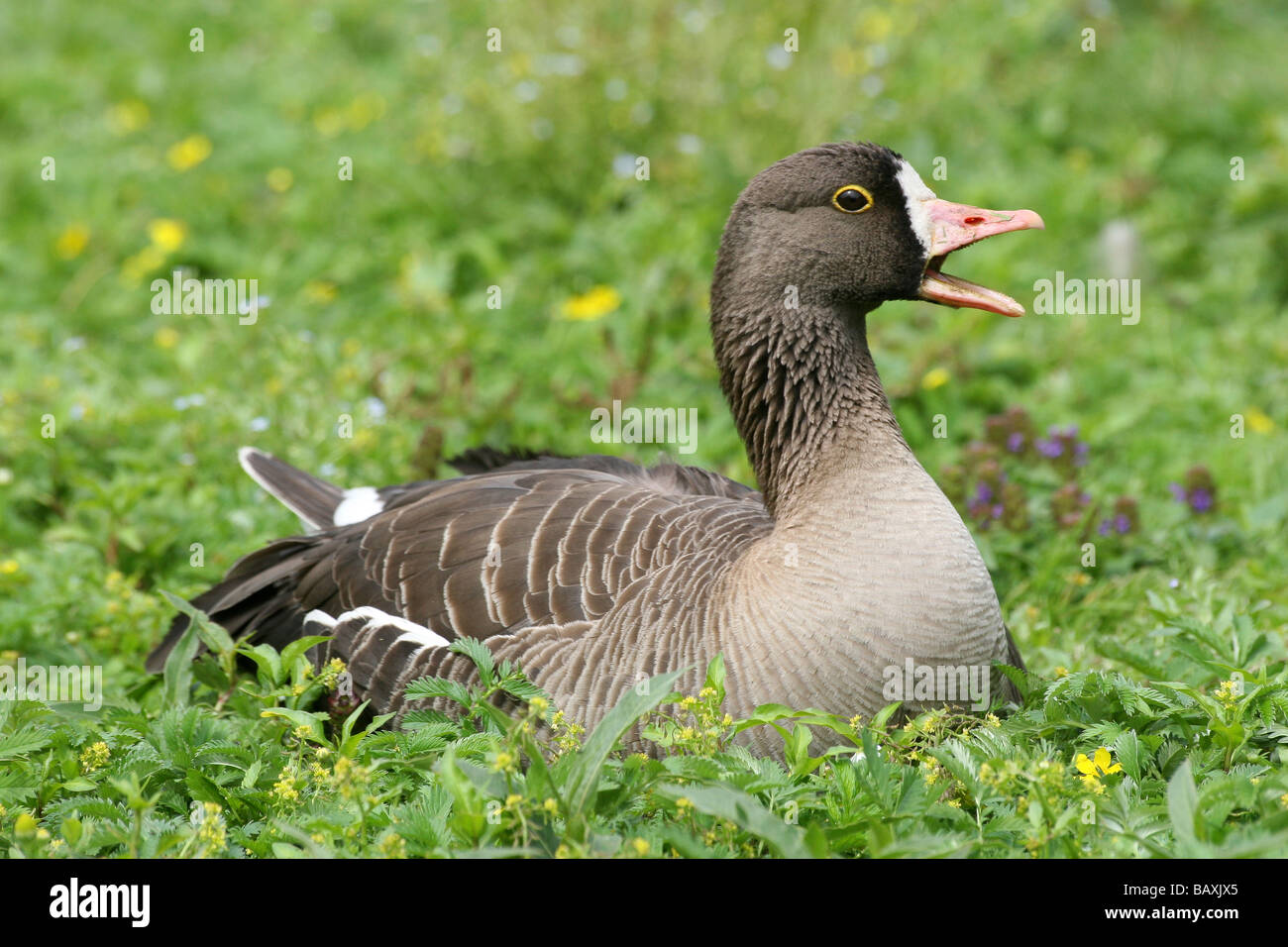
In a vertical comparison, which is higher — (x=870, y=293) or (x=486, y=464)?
(x=870, y=293)

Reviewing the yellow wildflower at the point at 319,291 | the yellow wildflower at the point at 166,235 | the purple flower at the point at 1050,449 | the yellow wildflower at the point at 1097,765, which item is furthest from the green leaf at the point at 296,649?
the yellow wildflower at the point at 166,235

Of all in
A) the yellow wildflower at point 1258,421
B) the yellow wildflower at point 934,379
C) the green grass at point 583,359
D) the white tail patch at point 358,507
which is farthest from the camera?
the yellow wildflower at point 934,379

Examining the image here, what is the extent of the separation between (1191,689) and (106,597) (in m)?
3.82

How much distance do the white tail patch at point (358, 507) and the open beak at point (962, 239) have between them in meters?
2.18

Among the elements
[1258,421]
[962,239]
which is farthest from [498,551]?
[1258,421]

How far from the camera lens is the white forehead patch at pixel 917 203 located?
4.25 m

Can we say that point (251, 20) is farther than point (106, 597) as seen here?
Yes

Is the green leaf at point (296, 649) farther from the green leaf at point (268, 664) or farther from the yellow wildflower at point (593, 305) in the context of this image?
the yellow wildflower at point (593, 305)


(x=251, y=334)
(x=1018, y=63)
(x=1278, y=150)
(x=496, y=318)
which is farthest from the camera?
(x=1018, y=63)

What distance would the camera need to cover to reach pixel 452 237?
8.31m

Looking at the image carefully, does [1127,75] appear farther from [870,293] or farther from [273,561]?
[273,561]

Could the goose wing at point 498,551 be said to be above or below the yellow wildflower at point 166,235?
below
